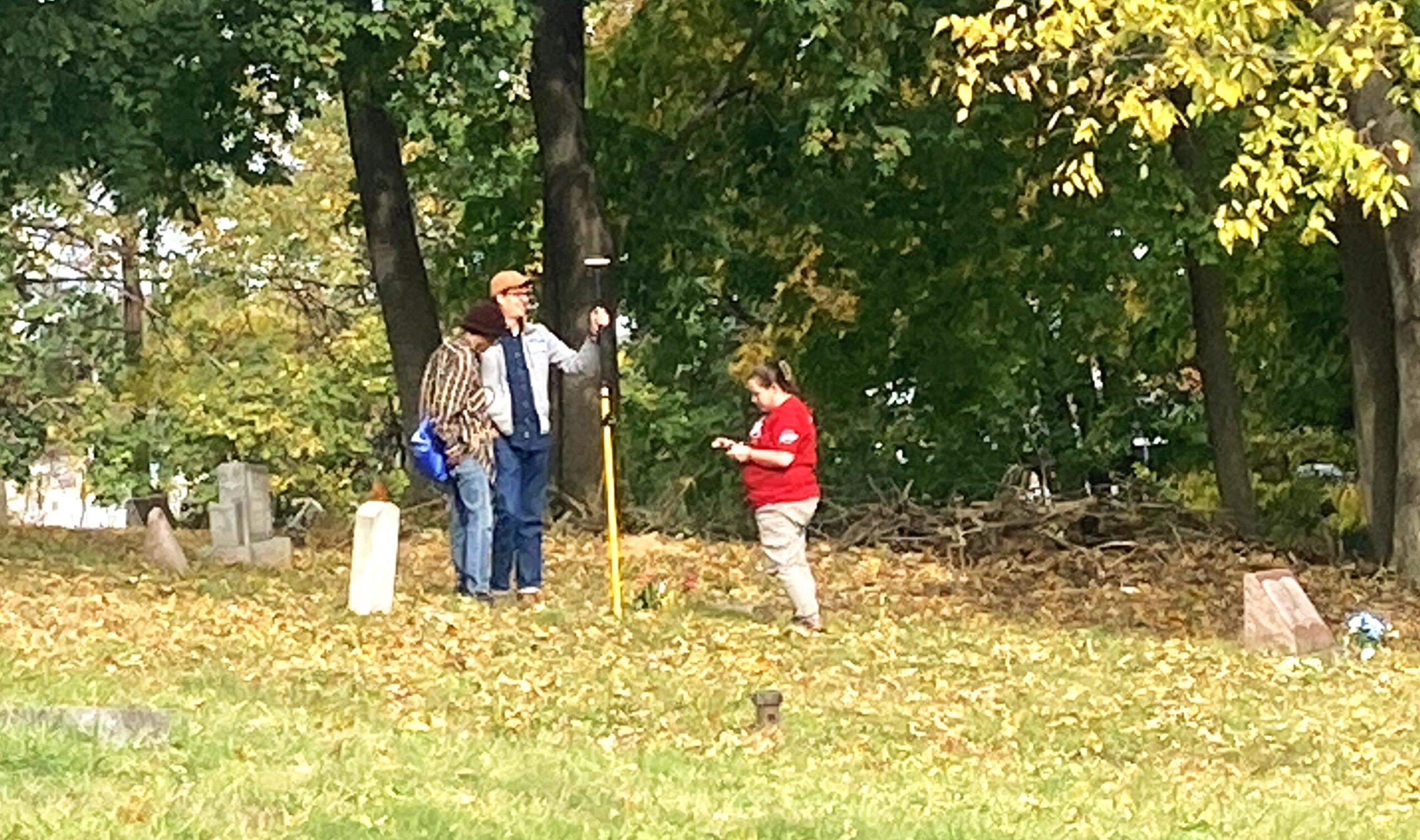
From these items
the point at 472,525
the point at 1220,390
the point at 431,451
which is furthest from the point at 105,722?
the point at 1220,390

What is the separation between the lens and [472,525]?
1428cm

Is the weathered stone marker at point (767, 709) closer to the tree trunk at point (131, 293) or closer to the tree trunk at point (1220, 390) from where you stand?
the tree trunk at point (1220, 390)

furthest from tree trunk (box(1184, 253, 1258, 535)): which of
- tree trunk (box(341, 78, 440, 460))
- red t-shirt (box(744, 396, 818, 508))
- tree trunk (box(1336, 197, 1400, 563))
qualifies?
red t-shirt (box(744, 396, 818, 508))

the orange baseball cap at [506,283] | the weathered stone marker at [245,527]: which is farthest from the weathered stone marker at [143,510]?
the orange baseball cap at [506,283]

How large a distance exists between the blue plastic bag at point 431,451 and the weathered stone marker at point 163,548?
12.4 feet

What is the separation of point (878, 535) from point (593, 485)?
269 cm

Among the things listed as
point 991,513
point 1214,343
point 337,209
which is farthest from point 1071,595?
point 337,209

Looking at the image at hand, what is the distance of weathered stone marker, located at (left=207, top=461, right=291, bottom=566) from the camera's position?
18.8m

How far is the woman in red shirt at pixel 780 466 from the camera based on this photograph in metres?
13.7

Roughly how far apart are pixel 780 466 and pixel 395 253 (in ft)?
34.6

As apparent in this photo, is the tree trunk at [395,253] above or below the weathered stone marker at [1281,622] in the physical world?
above

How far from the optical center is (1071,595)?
18750 mm

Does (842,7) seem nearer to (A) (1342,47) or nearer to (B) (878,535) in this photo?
(B) (878,535)

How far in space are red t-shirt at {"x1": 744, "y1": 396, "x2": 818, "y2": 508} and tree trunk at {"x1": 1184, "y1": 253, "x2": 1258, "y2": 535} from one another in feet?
43.3
